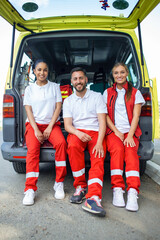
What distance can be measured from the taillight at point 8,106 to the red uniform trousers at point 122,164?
1.35 metres

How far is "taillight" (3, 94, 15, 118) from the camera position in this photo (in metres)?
2.86

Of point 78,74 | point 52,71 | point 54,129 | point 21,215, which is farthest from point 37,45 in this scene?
point 21,215

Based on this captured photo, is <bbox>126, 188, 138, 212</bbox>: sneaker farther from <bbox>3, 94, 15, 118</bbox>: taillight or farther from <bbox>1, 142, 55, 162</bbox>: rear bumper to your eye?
<bbox>3, 94, 15, 118</bbox>: taillight

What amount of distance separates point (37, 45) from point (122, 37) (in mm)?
1788

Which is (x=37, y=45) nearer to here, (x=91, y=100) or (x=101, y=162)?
(x=91, y=100)

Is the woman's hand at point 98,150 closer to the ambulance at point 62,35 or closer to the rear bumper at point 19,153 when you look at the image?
the ambulance at point 62,35

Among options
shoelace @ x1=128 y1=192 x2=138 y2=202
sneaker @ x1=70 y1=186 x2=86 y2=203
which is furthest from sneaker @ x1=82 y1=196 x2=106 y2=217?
shoelace @ x1=128 y1=192 x2=138 y2=202

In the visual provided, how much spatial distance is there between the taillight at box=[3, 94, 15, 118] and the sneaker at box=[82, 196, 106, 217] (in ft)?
4.86

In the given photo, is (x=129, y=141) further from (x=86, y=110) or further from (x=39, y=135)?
(x=39, y=135)

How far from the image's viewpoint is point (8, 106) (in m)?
2.87

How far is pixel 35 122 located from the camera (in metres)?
2.92

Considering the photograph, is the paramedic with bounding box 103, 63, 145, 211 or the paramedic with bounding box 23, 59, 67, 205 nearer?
the paramedic with bounding box 103, 63, 145, 211

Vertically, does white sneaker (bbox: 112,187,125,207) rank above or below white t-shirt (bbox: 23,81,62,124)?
below

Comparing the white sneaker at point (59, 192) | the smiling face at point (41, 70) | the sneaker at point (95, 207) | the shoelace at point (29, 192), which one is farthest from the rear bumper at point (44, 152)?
the smiling face at point (41, 70)
